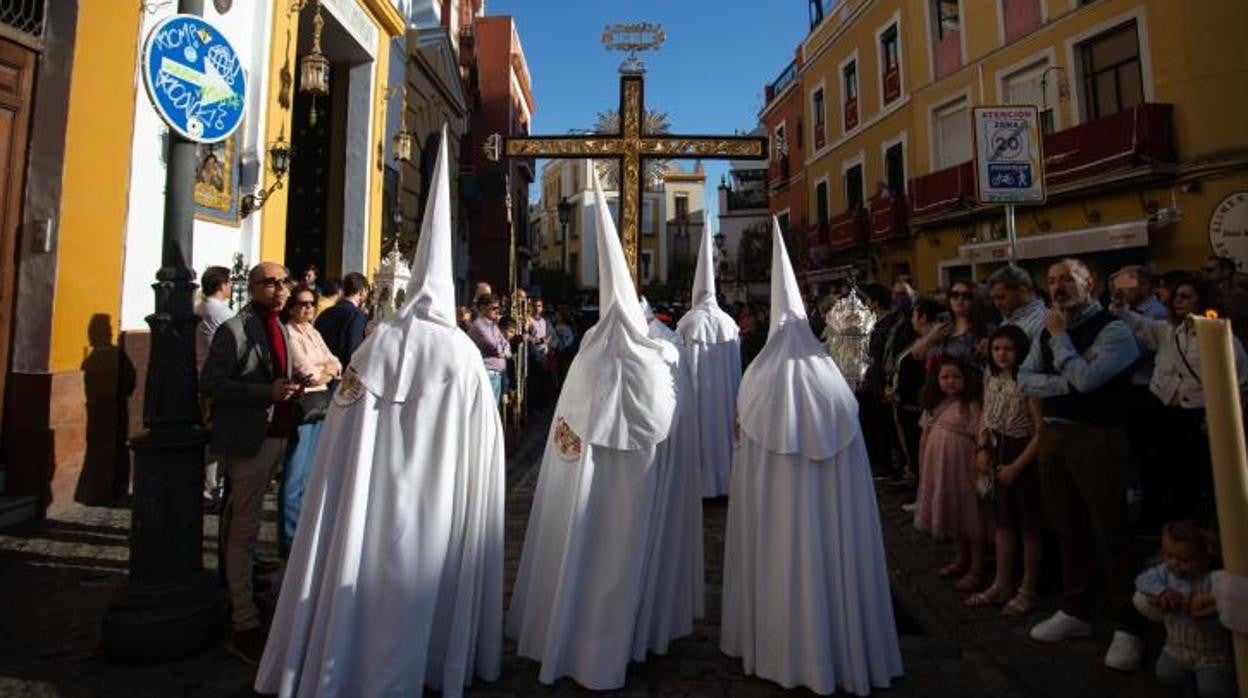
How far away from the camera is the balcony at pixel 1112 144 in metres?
10.9

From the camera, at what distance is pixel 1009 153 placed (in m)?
5.02

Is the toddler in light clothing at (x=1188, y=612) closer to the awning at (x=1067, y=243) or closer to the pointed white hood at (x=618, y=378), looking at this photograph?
the pointed white hood at (x=618, y=378)

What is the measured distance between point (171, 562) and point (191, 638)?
1.20 feet

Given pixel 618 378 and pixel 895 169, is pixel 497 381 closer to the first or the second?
pixel 618 378

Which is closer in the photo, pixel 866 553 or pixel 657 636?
pixel 866 553

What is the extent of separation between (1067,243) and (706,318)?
998 cm

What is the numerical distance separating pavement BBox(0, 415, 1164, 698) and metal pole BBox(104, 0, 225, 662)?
129 millimetres

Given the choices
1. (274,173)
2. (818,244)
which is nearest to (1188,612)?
(274,173)

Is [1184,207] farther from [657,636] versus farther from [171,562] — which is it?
[171,562]

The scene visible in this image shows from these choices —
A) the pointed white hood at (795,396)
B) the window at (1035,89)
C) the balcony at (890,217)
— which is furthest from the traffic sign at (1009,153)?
the balcony at (890,217)

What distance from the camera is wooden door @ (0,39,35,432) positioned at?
16.2 feet

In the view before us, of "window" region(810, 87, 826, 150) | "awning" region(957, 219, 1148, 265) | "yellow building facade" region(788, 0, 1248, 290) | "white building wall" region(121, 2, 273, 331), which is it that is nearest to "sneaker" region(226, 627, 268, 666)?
"white building wall" region(121, 2, 273, 331)

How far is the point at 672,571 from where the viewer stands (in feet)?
10.4

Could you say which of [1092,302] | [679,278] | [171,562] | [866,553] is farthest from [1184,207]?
[679,278]
